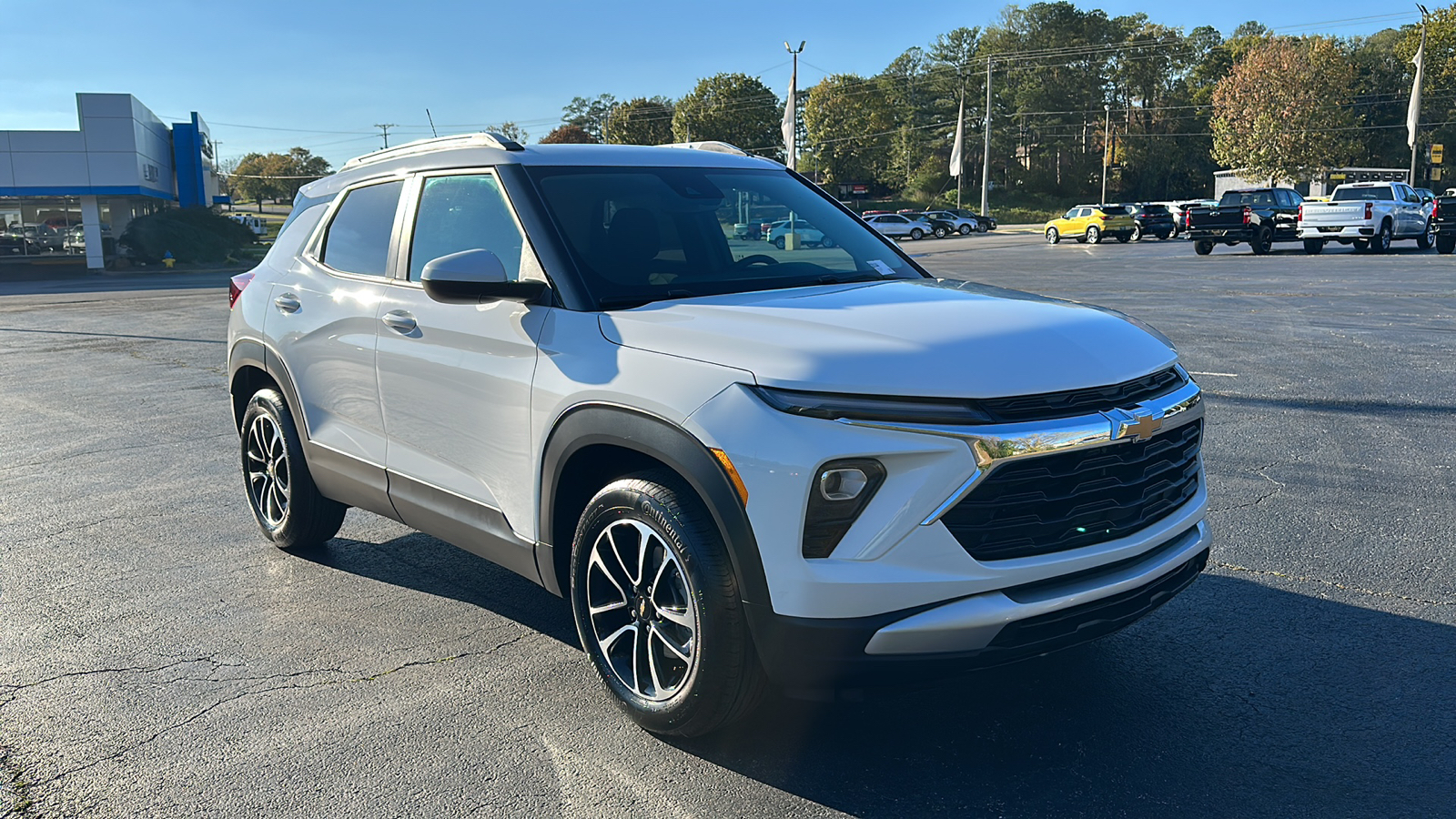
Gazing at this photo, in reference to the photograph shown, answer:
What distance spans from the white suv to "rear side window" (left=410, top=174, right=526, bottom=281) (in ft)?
0.05

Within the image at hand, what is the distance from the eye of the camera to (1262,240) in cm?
3128

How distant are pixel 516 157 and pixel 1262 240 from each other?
31.6 metres

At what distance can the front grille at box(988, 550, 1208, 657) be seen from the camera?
291cm

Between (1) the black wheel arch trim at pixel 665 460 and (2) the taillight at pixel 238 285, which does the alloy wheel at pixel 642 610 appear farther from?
(2) the taillight at pixel 238 285

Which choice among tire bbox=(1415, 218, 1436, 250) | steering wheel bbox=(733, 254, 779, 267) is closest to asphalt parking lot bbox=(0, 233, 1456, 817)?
steering wheel bbox=(733, 254, 779, 267)

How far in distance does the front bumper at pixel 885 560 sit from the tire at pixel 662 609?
161 mm

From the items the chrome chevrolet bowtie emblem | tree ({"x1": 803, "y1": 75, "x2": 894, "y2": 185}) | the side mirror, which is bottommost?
the chrome chevrolet bowtie emblem

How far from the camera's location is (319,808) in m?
3.08

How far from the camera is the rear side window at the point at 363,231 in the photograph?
4.59m

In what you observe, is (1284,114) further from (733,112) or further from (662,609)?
(662,609)

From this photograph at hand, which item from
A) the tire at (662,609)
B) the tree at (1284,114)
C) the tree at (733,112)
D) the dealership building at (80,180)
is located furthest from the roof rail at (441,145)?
the tree at (733,112)

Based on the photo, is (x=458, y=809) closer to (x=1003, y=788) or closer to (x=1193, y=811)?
(x=1003, y=788)

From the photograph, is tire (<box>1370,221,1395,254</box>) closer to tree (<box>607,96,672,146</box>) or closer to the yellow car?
the yellow car

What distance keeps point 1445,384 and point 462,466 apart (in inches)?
341
